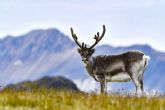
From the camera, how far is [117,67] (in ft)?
76.1

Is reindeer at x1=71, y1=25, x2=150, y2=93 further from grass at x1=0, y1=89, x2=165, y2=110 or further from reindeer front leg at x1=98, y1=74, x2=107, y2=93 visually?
grass at x1=0, y1=89, x2=165, y2=110

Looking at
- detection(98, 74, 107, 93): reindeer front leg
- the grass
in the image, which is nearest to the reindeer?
detection(98, 74, 107, 93): reindeer front leg

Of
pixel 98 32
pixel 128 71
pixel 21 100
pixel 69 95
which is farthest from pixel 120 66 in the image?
pixel 21 100

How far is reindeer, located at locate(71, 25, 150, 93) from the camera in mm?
22797

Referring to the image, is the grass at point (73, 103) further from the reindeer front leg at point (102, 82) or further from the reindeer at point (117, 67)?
the reindeer at point (117, 67)

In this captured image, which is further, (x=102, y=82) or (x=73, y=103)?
(x=102, y=82)

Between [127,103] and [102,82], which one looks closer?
[127,103]

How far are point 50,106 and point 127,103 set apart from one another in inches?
75.8

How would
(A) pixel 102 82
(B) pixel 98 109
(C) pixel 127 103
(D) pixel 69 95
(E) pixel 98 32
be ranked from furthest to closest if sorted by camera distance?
(E) pixel 98 32 < (A) pixel 102 82 < (D) pixel 69 95 < (C) pixel 127 103 < (B) pixel 98 109

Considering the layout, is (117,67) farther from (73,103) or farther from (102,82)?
(73,103)

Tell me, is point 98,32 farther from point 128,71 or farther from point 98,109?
point 98,109

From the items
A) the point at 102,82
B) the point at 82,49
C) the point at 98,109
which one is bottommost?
the point at 98,109

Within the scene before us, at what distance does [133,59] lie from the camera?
75.8ft

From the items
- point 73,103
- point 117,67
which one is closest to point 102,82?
point 117,67
